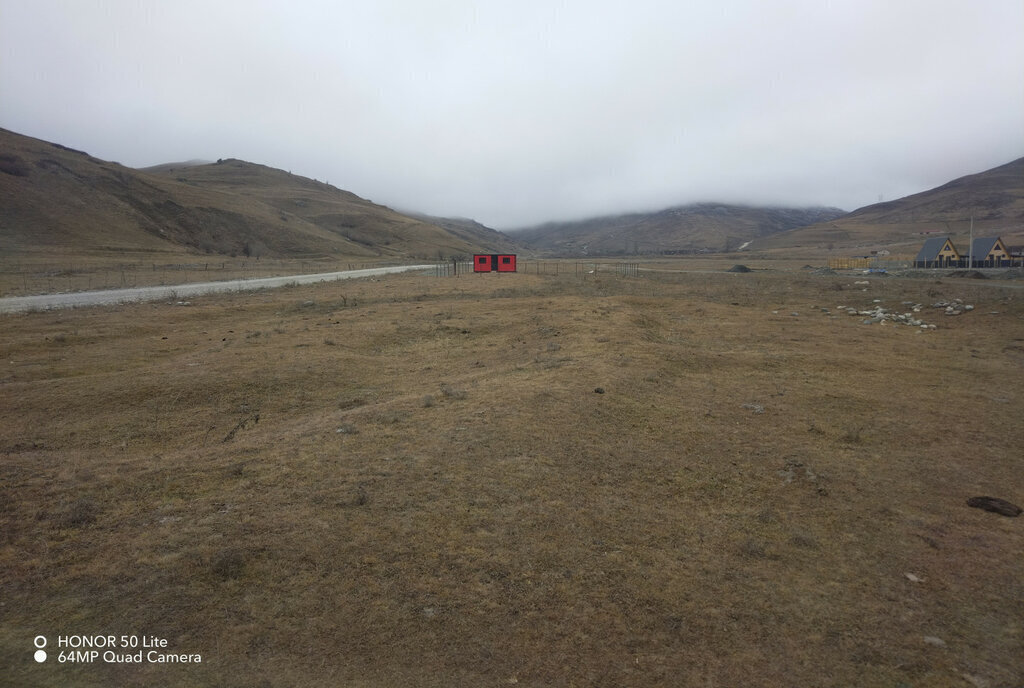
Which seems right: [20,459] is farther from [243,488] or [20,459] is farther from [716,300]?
[716,300]

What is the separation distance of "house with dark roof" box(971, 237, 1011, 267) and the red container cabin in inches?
2092

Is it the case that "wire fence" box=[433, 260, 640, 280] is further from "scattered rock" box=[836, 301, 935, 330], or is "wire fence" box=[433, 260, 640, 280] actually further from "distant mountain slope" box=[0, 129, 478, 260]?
"distant mountain slope" box=[0, 129, 478, 260]

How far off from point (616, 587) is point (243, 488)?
4907mm

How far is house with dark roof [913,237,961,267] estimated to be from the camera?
208 ft

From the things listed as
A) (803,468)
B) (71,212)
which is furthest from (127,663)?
(71,212)

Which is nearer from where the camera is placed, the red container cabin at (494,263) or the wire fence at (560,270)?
the wire fence at (560,270)

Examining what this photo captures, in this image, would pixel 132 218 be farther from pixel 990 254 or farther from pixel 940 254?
pixel 990 254

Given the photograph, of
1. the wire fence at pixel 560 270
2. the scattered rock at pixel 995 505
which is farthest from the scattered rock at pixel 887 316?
the wire fence at pixel 560 270

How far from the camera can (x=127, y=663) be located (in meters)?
4.28

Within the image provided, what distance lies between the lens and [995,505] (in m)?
7.17

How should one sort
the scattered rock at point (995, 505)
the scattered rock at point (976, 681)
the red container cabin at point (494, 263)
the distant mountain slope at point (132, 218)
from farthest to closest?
the distant mountain slope at point (132, 218) < the red container cabin at point (494, 263) < the scattered rock at point (995, 505) < the scattered rock at point (976, 681)

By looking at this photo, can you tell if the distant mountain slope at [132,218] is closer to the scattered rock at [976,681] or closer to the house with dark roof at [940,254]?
the scattered rock at [976,681]

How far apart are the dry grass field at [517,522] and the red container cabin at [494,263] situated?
50.6m

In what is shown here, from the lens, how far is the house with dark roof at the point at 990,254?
6109 cm
